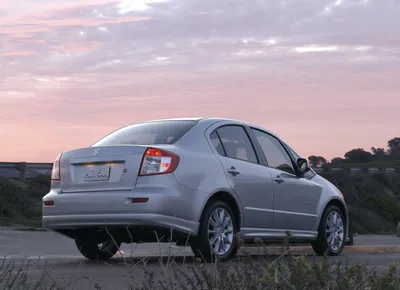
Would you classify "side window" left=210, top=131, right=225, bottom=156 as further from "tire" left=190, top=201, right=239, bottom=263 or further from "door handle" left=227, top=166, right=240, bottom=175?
"tire" left=190, top=201, right=239, bottom=263

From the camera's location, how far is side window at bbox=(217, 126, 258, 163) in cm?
1082

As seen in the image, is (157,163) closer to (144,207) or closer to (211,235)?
(144,207)

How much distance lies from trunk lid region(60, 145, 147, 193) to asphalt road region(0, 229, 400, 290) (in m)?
0.78

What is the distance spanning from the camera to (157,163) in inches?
381

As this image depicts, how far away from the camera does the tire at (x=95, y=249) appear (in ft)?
35.6

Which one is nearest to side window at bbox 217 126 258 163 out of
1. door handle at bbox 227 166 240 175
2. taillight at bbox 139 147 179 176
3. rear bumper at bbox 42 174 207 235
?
door handle at bbox 227 166 240 175

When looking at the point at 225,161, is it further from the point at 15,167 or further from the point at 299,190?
the point at 15,167

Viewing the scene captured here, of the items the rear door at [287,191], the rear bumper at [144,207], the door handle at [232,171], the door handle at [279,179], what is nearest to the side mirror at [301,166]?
the rear door at [287,191]

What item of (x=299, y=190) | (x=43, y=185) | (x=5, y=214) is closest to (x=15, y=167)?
(x=43, y=185)

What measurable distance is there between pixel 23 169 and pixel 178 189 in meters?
19.1

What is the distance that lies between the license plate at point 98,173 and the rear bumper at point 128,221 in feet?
1.28

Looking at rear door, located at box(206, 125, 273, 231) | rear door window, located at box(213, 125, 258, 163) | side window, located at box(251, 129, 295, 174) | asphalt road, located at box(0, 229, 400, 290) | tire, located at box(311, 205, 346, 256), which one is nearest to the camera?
asphalt road, located at box(0, 229, 400, 290)

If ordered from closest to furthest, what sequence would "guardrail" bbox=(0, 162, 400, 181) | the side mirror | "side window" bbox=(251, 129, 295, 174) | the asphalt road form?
1. the asphalt road
2. "side window" bbox=(251, 129, 295, 174)
3. the side mirror
4. "guardrail" bbox=(0, 162, 400, 181)

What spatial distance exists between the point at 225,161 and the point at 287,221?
60.3 inches
